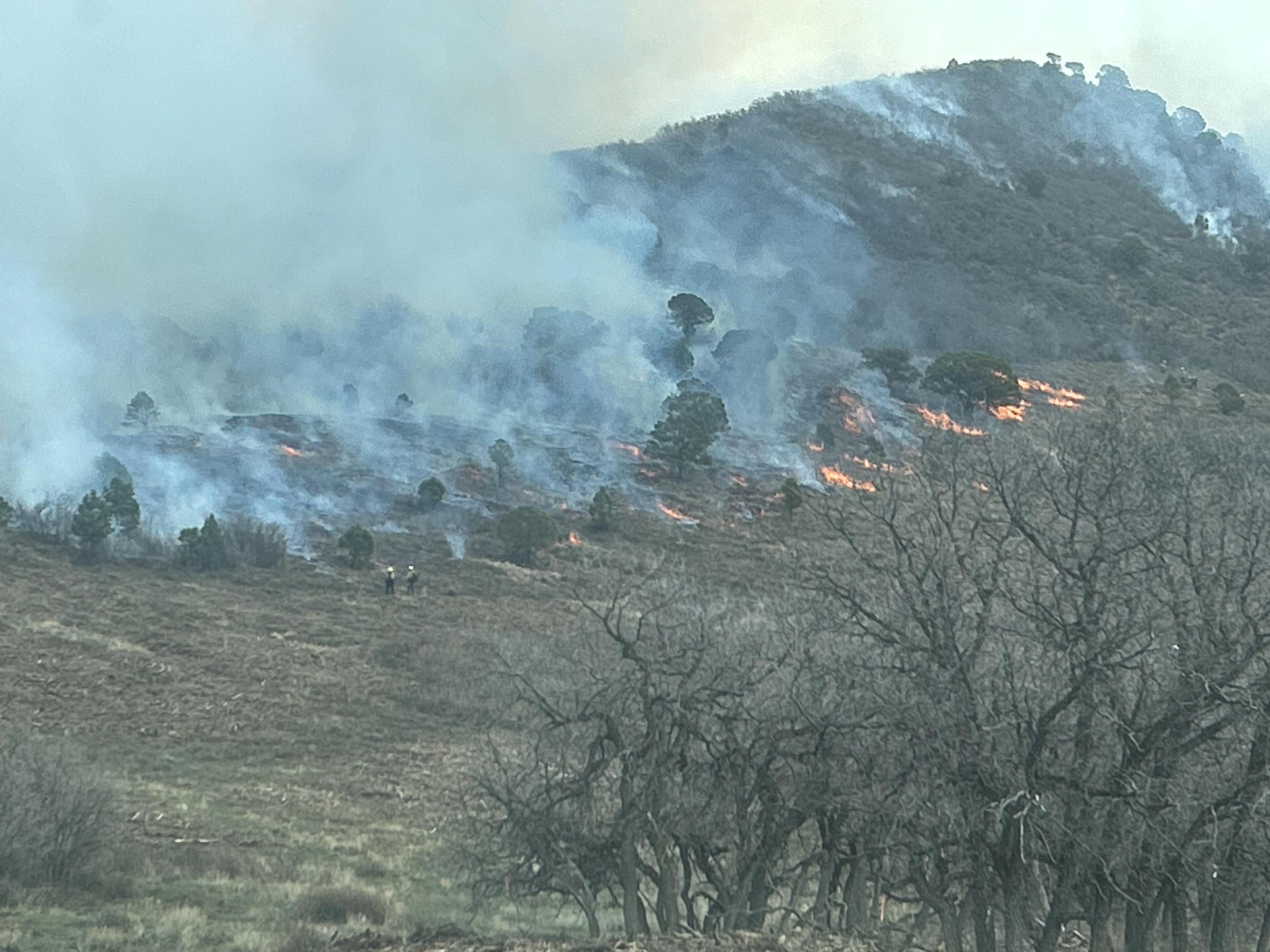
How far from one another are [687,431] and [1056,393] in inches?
950

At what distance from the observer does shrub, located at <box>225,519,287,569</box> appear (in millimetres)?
54500

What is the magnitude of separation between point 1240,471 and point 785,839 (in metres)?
5.44

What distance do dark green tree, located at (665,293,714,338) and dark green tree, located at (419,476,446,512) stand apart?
106ft

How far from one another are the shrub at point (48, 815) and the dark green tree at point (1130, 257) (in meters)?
109

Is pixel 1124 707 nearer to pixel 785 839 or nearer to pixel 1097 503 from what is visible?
pixel 1097 503

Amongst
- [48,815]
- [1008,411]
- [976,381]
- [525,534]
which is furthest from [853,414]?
[48,815]

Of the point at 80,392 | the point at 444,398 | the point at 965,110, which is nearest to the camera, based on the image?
the point at 80,392

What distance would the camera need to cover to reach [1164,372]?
87.6 m

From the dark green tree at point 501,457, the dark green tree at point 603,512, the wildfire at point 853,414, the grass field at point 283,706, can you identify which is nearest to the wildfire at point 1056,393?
the wildfire at point 853,414

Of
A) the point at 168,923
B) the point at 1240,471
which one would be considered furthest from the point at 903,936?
the point at 168,923

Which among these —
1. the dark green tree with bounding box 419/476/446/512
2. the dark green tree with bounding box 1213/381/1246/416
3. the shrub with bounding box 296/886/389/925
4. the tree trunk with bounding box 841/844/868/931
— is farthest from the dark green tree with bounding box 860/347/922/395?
the tree trunk with bounding box 841/844/868/931

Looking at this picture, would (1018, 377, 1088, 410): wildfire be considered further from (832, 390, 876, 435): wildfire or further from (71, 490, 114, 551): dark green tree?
(71, 490, 114, 551): dark green tree

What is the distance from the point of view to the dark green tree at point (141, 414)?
7256cm

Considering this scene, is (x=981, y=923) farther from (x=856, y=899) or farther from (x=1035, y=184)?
(x=1035, y=184)
